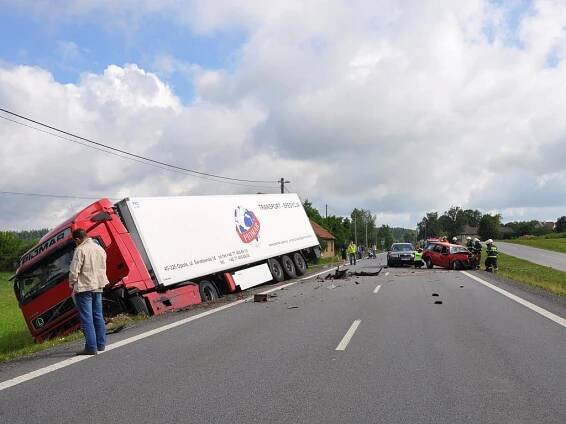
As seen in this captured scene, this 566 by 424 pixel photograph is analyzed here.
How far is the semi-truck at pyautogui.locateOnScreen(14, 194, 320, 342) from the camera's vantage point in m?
12.0

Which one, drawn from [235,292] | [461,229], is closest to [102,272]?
[235,292]

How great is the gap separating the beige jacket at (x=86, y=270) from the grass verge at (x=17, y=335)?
195 centimetres

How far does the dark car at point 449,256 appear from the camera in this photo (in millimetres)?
26266

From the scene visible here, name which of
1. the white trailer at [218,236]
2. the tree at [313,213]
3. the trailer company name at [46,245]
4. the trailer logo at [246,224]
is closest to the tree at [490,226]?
the tree at [313,213]

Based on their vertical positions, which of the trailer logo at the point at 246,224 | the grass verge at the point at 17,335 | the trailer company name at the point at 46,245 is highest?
the trailer logo at the point at 246,224

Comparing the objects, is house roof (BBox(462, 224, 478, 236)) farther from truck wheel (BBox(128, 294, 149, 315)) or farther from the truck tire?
truck wheel (BBox(128, 294, 149, 315))

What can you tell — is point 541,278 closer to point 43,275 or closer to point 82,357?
point 43,275

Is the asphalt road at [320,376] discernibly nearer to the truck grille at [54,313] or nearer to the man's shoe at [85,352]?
the man's shoe at [85,352]

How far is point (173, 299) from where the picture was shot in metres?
13.4

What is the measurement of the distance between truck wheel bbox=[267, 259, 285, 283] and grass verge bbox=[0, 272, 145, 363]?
8436 millimetres

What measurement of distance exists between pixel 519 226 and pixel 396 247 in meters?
168

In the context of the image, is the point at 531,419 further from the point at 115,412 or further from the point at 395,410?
the point at 115,412

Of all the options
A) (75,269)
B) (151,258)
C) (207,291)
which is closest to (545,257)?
(207,291)

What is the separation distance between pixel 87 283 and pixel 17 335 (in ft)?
40.0
